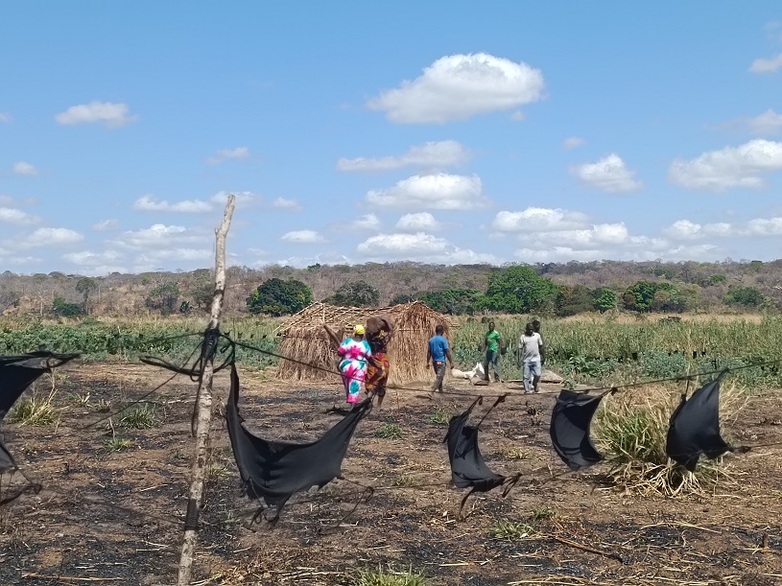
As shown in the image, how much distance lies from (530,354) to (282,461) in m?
10.6

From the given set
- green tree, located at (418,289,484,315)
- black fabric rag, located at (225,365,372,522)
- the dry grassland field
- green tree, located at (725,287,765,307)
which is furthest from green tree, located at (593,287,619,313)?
black fabric rag, located at (225,365,372,522)

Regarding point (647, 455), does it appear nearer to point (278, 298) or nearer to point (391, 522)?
point (391, 522)

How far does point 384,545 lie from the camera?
6113mm

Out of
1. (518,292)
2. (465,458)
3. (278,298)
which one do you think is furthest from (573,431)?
(518,292)

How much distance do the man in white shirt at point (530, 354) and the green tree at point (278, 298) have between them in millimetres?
40295

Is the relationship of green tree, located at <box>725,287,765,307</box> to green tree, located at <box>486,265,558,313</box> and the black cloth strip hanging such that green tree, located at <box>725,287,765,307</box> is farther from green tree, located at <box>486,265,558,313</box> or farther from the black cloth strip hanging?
the black cloth strip hanging

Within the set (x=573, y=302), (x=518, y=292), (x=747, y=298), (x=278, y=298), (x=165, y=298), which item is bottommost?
(x=573, y=302)

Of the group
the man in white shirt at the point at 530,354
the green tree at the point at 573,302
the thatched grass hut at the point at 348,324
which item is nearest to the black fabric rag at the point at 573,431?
the man in white shirt at the point at 530,354

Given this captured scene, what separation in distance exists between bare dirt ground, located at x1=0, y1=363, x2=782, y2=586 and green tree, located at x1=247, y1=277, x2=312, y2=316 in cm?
4537

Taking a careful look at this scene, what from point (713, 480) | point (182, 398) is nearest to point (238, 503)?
point (713, 480)

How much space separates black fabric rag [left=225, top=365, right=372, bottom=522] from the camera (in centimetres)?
508

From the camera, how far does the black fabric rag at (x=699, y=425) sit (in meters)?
6.67

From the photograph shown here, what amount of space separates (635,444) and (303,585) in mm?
3709

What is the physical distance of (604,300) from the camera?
60656 mm
